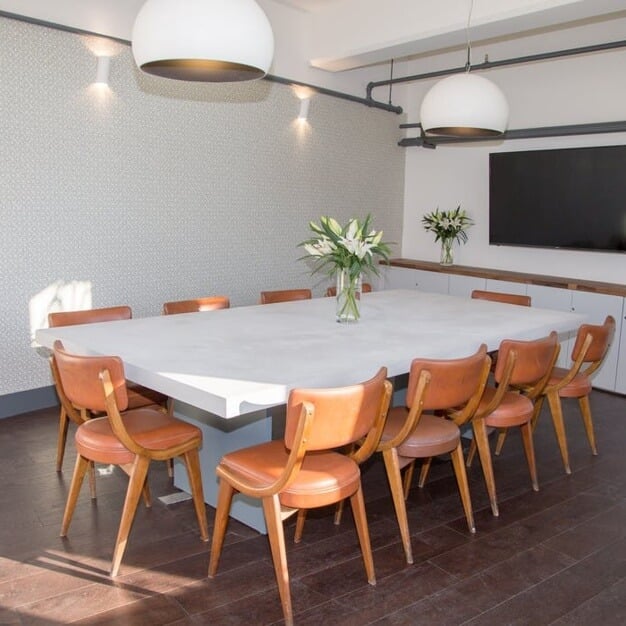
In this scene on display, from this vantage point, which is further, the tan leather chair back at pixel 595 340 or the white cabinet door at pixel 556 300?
the white cabinet door at pixel 556 300

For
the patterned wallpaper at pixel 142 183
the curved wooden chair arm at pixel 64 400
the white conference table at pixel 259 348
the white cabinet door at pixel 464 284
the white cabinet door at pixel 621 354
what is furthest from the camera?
the white cabinet door at pixel 464 284

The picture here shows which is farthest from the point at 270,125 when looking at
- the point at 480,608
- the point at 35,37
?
the point at 480,608

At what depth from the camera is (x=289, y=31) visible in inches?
220

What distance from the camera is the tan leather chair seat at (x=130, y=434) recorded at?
2.53 metres

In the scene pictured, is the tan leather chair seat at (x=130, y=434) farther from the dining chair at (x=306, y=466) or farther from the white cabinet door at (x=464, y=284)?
the white cabinet door at (x=464, y=284)

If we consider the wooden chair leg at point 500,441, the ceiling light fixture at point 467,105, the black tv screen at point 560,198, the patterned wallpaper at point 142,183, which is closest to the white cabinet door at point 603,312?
the black tv screen at point 560,198

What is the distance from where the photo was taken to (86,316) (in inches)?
137

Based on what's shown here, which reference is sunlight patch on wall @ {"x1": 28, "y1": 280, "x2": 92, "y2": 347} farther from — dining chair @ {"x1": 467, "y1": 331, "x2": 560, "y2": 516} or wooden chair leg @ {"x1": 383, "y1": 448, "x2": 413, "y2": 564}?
dining chair @ {"x1": 467, "y1": 331, "x2": 560, "y2": 516}

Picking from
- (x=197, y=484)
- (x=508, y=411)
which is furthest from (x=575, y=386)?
(x=197, y=484)

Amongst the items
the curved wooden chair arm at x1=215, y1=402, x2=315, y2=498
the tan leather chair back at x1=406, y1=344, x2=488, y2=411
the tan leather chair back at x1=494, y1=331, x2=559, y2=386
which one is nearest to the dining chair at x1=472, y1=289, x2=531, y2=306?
the tan leather chair back at x1=494, y1=331, x2=559, y2=386

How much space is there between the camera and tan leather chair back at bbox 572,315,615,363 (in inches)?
138

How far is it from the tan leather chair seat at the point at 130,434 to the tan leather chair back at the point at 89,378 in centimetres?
14

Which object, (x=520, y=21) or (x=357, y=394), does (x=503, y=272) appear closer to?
(x=520, y=21)

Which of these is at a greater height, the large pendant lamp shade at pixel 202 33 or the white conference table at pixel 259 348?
the large pendant lamp shade at pixel 202 33
